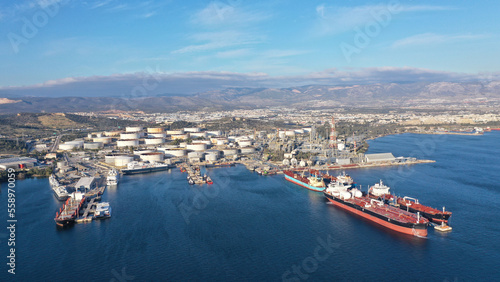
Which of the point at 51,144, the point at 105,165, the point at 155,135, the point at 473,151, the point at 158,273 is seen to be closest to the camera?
the point at 158,273

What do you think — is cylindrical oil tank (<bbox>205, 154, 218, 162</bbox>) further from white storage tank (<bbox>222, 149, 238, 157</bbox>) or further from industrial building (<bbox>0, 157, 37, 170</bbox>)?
industrial building (<bbox>0, 157, 37, 170</bbox>)

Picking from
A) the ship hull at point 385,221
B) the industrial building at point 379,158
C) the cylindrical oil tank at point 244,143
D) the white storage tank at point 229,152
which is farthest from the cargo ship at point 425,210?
the cylindrical oil tank at point 244,143

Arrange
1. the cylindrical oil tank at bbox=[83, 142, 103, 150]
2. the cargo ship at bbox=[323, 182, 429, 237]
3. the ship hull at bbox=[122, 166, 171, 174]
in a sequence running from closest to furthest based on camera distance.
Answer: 1. the cargo ship at bbox=[323, 182, 429, 237]
2. the ship hull at bbox=[122, 166, 171, 174]
3. the cylindrical oil tank at bbox=[83, 142, 103, 150]

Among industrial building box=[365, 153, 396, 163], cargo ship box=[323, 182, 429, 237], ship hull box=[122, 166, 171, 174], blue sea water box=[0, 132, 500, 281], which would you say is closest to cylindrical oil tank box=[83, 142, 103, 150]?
ship hull box=[122, 166, 171, 174]

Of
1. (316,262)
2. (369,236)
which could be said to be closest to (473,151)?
(369,236)

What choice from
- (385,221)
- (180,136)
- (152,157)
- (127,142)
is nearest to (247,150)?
(152,157)

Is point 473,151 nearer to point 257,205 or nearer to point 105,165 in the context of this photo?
point 257,205
